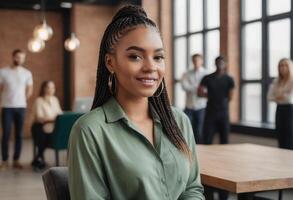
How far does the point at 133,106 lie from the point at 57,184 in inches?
16.6

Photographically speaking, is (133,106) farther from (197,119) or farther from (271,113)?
(197,119)

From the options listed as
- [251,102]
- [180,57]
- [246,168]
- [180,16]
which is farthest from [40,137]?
[246,168]

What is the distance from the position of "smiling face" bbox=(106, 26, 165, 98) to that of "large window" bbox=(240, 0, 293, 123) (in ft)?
17.1

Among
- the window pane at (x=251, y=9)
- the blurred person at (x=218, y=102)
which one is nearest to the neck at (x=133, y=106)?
the blurred person at (x=218, y=102)

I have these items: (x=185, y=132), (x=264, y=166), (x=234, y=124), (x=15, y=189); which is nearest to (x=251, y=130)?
(x=234, y=124)

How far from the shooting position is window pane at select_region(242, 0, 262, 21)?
718 cm

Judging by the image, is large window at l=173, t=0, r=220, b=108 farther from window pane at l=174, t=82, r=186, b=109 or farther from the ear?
the ear

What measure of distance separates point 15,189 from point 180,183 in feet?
14.2

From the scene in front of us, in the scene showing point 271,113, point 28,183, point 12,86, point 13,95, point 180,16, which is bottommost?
point 28,183

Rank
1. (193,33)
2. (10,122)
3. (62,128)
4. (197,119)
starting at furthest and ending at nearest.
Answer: (193,33) < (197,119) < (10,122) < (62,128)

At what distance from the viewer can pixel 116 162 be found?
1398mm

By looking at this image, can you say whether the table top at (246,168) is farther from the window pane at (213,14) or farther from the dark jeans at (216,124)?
the window pane at (213,14)

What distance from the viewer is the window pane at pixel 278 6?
21.6 feet

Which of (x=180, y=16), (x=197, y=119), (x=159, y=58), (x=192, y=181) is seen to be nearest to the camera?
(x=159, y=58)
